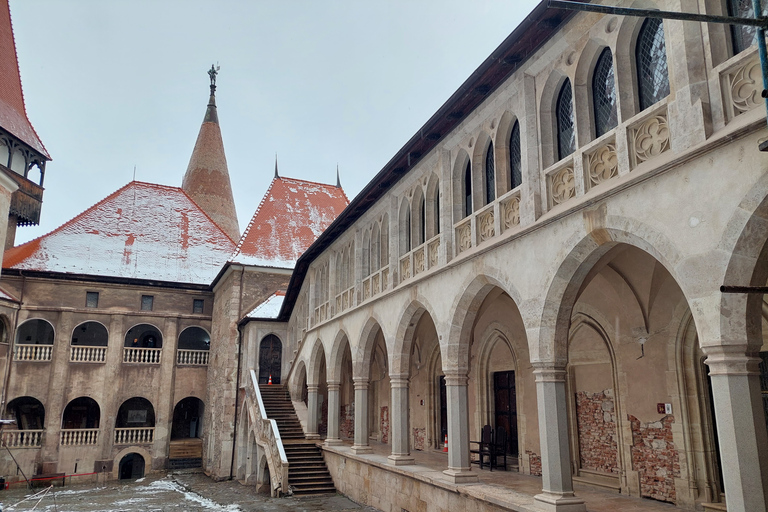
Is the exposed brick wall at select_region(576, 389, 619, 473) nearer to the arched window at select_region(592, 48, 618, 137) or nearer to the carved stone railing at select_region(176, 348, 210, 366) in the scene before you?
the arched window at select_region(592, 48, 618, 137)

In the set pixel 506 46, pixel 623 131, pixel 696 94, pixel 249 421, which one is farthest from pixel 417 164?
pixel 249 421

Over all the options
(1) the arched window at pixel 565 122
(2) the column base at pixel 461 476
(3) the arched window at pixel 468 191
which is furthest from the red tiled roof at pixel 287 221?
(1) the arched window at pixel 565 122

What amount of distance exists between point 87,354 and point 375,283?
17.7 meters

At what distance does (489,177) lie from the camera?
11.9 m

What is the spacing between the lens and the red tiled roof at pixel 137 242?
28.9 m

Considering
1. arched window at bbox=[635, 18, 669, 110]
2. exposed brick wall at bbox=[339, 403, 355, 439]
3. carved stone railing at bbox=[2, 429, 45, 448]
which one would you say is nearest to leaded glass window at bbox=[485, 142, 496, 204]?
arched window at bbox=[635, 18, 669, 110]

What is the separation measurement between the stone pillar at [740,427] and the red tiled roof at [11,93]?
101ft

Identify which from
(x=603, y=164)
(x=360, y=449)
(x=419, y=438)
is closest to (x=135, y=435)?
(x=360, y=449)

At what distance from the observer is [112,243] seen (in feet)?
102

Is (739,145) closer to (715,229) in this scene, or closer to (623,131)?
(715,229)

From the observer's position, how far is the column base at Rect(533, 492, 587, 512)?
813 centimetres

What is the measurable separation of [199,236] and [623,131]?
29825 millimetres

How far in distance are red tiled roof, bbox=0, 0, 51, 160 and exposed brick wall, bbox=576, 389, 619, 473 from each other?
91.6ft

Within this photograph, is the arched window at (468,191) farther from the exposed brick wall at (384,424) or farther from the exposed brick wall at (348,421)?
the exposed brick wall at (348,421)
